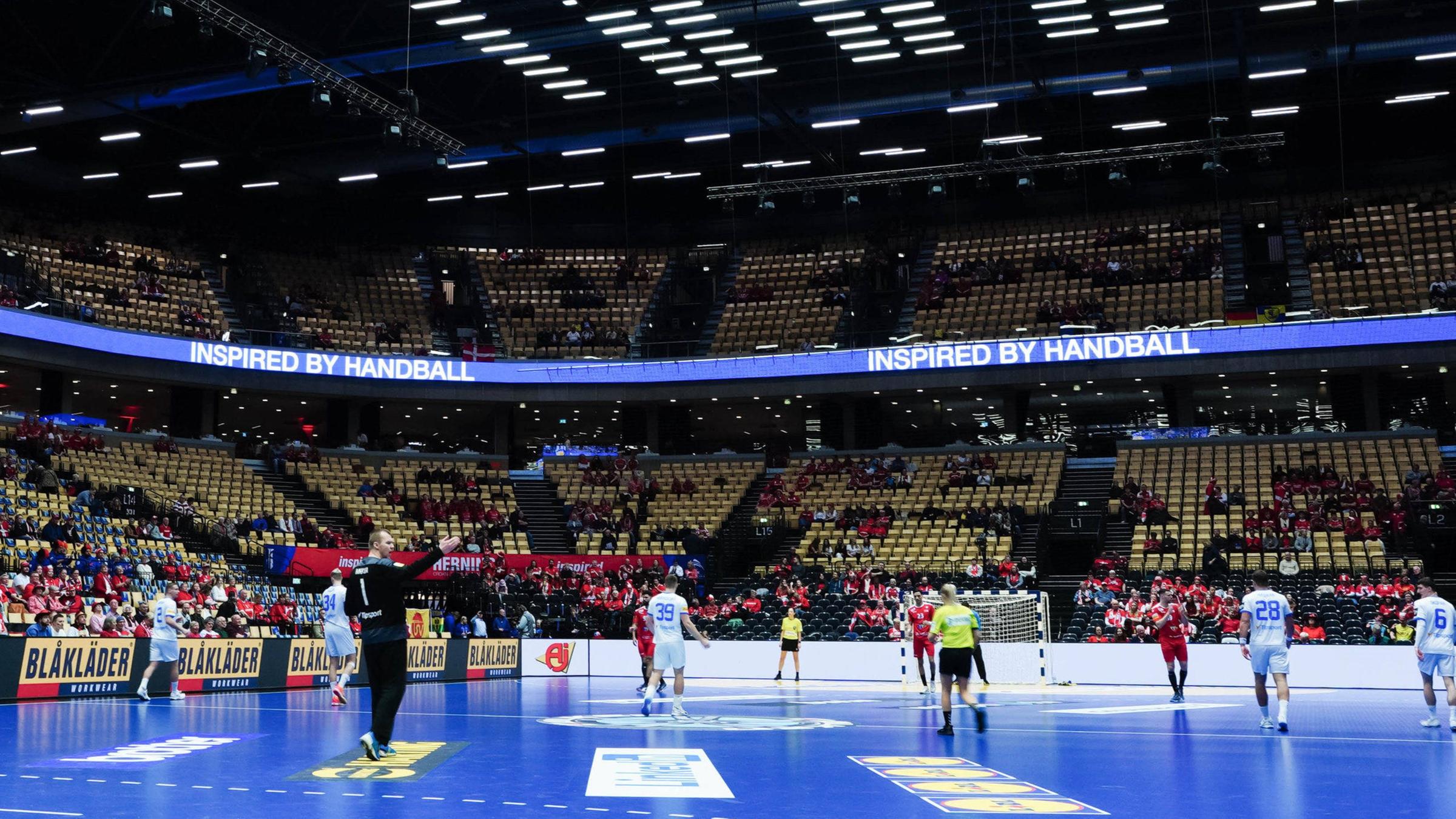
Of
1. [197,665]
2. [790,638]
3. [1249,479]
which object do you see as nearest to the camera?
[197,665]

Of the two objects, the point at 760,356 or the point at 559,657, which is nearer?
the point at 559,657

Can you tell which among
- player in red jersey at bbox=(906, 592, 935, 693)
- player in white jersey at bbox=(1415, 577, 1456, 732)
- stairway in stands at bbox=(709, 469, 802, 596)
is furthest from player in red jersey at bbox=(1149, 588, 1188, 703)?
stairway in stands at bbox=(709, 469, 802, 596)

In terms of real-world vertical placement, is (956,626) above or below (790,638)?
above

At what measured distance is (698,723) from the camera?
52.7 feet

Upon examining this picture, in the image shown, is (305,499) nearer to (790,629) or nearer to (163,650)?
(790,629)

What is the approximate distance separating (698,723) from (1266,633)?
23.1 ft

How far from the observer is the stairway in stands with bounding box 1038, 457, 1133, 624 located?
35875mm

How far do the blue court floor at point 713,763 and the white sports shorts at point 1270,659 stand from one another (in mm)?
846

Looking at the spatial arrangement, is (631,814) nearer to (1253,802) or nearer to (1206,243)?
(1253,802)

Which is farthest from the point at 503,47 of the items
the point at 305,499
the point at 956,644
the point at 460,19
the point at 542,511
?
the point at 956,644

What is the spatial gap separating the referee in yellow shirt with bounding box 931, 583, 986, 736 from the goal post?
504 inches

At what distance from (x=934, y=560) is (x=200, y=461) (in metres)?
23.6

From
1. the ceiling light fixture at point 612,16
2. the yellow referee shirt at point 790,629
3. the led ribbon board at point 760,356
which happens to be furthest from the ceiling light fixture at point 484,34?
the yellow referee shirt at point 790,629

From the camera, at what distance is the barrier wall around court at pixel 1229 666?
2719 cm
